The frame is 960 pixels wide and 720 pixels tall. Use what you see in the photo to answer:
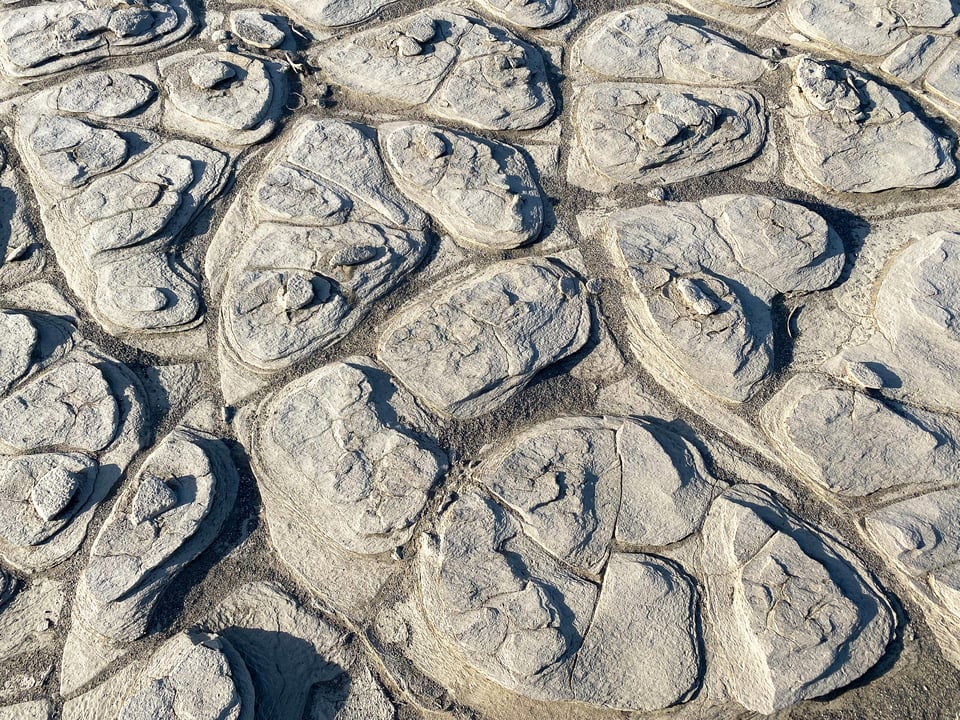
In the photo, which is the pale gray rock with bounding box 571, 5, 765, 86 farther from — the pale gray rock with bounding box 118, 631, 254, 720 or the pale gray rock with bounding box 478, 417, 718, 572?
the pale gray rock with bounding box 118, 631, 254, 720

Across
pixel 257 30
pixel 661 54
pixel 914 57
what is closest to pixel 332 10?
pixel 257 30

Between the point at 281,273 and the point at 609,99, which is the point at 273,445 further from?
the point at 609,99

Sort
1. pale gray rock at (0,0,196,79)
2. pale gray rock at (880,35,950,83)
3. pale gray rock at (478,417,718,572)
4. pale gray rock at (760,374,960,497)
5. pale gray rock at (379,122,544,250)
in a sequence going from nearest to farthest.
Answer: pale gray rock at (478,417,718,572) < pale gray rock at (760,374,960,497) < pale gray rock at (379,122,544,250) < pale gray rock at (0,0,196,79) < pale gray rock at (880,35,950,83)

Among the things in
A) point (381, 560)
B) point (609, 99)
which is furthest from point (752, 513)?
point (609, 99)

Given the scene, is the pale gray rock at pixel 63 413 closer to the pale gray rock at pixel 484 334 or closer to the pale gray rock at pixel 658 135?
the pale gray rock at pixel 484 334

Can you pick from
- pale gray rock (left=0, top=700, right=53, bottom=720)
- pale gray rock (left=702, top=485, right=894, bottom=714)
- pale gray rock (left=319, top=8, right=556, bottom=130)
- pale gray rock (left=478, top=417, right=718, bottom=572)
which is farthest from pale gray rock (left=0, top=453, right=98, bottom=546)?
pale gray rock (left=702, top=485, right=894, bottom=714)

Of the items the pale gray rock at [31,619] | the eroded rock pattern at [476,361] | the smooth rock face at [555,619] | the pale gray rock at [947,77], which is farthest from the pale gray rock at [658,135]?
the pale gray rock at [31,619]
